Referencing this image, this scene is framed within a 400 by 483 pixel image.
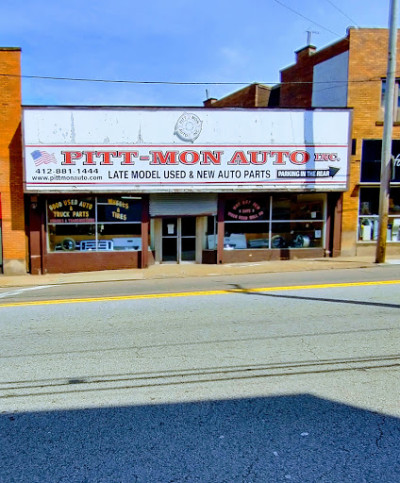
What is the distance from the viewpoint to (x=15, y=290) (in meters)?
10.6

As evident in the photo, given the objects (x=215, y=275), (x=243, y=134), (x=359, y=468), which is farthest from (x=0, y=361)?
(x=243, y=134)

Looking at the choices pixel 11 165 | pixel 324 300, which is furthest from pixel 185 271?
pixel 11 165

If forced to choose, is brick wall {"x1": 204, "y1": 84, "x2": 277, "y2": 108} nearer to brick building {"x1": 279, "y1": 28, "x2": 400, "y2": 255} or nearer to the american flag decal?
brick building {"x1": 279, "y1": 28, "x2": 400, "y2": 255}

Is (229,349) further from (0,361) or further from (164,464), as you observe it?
(0,361)

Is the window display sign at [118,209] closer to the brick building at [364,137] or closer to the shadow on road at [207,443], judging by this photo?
the brick building at [364,137]

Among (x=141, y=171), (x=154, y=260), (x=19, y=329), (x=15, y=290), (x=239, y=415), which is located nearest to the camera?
(x=239, y=415)

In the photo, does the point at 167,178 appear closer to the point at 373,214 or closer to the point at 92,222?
the point at 92,222

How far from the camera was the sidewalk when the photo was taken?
12.2m

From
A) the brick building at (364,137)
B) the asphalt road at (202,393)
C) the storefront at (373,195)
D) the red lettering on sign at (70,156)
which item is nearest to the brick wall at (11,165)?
the red lettering on sign at (70,156)

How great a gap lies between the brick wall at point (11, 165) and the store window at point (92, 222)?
105cm

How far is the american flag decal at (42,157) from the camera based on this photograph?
1339cm

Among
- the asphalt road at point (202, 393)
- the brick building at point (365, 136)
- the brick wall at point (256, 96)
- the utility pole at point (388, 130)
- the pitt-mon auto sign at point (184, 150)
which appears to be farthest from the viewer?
the brick wall at point (256, 96)

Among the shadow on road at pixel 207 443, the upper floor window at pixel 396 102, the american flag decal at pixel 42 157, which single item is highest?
the upper floor window at pixel 396 102

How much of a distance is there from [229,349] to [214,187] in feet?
31.8
